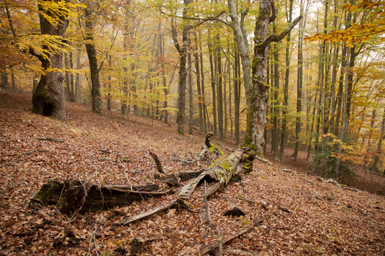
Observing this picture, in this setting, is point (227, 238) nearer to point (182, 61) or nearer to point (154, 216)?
point (154, 216)

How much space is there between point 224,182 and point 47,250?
12.9ft

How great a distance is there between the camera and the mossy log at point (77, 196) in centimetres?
335

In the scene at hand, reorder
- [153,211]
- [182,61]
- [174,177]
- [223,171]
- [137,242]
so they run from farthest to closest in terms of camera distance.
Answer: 1. [182,61]
2. [223,171]
3. [174,177]
4. [153,211]
5. [137,242]

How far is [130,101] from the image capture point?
14062mm

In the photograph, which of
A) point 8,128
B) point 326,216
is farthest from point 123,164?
point 326,216

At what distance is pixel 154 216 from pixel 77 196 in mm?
1484

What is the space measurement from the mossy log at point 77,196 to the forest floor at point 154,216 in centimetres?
15

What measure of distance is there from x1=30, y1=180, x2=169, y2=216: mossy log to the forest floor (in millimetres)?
148

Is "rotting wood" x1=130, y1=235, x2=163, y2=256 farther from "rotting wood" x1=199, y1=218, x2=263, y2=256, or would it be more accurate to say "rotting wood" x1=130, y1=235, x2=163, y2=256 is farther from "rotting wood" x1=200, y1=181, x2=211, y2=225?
"rotting wood" x1=200, y1=181, x2=211, y2=225

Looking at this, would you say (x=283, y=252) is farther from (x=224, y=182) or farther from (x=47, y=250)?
(x=47, y=250)

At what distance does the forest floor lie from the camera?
3.01 m

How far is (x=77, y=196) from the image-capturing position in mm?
3422

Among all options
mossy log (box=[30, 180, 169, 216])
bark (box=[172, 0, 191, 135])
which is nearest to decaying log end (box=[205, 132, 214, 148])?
mossy log (box=[30, 180, 169, 216])

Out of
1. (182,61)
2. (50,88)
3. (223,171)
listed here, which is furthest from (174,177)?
(182,61)
